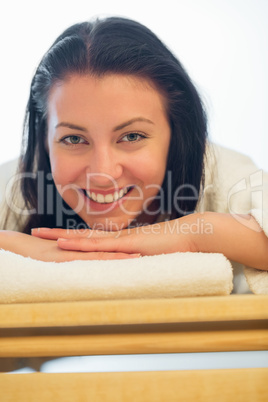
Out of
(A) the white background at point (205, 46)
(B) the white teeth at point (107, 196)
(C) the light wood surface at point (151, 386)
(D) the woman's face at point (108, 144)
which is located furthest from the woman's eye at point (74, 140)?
(A) the white background at point (205, 46)

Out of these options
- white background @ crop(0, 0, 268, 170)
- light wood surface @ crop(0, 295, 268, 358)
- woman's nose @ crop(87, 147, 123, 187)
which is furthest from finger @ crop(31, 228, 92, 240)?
white background @ crop(0, 0, 268, 170)

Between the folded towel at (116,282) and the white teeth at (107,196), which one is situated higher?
the white teeth at (107,196)

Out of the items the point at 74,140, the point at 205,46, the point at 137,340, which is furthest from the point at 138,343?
the point at 205,46

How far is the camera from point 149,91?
2.89 feet

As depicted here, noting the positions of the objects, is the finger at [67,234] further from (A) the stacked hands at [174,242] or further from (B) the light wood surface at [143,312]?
(B) the light wood surface at [143,312]

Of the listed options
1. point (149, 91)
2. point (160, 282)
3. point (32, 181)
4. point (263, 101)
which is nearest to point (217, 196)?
point (149, 91)

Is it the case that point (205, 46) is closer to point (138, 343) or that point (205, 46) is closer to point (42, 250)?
point (42, 250)

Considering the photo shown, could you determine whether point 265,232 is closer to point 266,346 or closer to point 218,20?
point 266,346

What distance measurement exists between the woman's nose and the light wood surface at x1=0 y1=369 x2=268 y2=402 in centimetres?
42

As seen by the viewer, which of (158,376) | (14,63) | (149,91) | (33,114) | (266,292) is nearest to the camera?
(158,376)

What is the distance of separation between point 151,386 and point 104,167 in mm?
440

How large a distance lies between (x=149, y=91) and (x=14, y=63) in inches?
38.1

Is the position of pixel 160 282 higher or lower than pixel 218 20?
lower

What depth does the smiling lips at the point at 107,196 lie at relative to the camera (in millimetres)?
900
